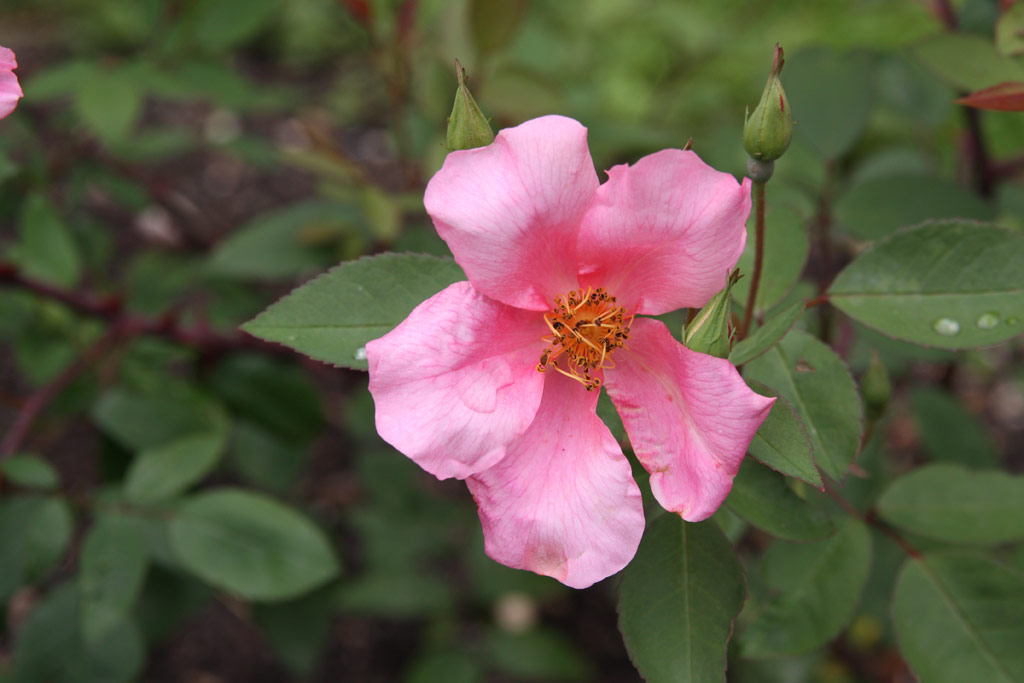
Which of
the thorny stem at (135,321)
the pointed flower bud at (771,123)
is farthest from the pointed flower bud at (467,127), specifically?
the thorny stem at (135,321)

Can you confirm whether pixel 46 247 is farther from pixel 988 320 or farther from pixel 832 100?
pixel 988 320

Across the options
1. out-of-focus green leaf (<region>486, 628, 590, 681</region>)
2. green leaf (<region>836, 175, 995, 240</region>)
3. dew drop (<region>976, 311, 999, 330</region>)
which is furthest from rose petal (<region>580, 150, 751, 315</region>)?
out-of-focus green leaf (<region>486, 628, 590, 681</region>)

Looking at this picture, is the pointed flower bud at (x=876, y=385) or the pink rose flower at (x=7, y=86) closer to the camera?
the pink rose flower at (x=7, y=86)

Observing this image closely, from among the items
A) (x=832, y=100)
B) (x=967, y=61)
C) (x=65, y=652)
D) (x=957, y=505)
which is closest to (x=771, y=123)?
(x=967, y=61)

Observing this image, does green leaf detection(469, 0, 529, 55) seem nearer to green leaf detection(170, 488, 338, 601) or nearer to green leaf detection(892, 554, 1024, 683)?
green leaf detection(170, 488, 338, 601)

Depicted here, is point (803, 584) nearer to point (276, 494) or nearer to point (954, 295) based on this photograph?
point (954, 295)

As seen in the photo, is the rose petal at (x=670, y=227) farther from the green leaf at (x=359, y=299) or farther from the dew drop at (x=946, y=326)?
the dew drop at (x=946, y=326)

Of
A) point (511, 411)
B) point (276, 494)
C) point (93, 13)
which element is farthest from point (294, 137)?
point (511, 411)

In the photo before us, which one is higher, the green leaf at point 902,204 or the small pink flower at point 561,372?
the small pink flower at point 561,372
